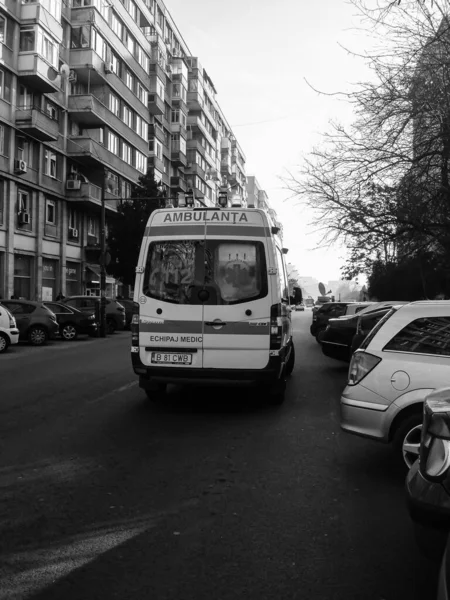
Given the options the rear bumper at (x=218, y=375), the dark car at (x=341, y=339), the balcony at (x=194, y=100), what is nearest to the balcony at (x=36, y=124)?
the dark car at (x=341, y=339)

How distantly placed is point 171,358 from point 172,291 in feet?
2.95

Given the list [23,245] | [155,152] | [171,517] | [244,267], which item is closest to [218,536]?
[171,517]

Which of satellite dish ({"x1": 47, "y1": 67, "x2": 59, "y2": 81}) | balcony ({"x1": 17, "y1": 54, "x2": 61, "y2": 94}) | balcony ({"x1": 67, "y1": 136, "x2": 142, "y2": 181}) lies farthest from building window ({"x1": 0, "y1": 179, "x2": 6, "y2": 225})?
balcony ({"x1": 67, "y1": 136, "x2": 142, "y2": 181})

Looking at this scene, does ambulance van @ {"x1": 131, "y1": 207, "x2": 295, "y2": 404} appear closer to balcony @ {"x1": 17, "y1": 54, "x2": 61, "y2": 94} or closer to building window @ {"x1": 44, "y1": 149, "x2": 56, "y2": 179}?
balcony @ {"x1": 17, "y1": 54, "x2": 61, "y2": 94}

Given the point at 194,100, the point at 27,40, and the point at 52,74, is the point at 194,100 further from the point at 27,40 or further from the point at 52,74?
the point at 27,40

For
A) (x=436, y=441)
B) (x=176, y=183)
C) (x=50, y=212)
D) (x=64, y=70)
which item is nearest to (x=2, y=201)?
(x=50, y=212)

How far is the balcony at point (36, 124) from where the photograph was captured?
3073 cm

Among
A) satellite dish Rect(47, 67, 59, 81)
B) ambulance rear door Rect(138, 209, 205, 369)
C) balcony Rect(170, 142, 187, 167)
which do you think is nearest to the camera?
ambulance rear door Rect(138, 209, 205, 369)

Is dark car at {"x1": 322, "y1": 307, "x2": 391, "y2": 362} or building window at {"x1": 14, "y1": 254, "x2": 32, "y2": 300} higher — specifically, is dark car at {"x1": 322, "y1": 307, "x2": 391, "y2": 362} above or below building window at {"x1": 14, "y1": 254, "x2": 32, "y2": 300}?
below

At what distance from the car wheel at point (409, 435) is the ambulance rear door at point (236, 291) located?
310cm

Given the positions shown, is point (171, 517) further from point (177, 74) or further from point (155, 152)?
point (177, 74)

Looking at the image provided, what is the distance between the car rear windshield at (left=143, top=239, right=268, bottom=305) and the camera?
28.4 feet

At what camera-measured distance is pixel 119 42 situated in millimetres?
42031

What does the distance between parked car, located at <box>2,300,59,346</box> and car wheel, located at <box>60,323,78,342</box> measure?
2469mm
